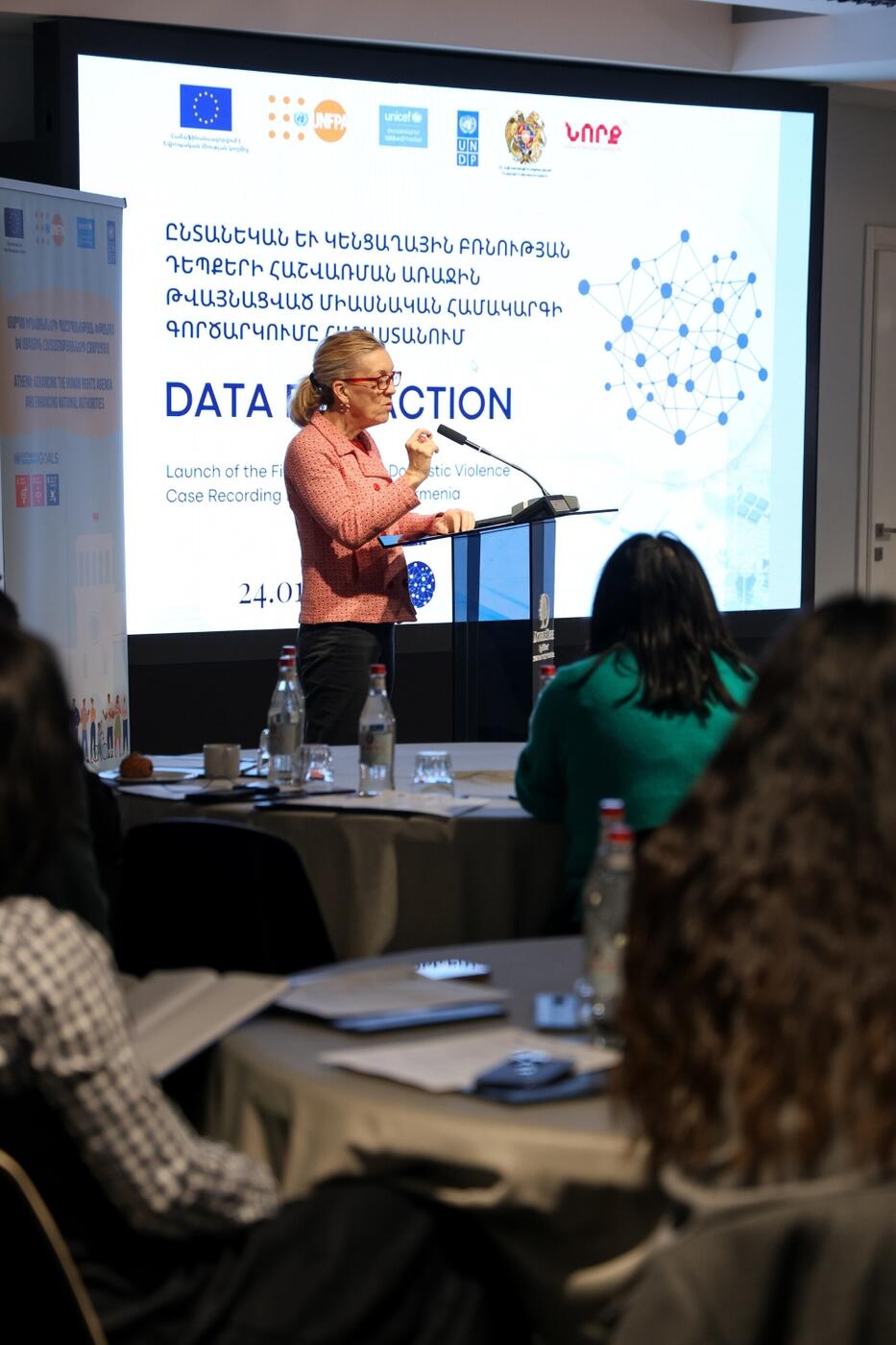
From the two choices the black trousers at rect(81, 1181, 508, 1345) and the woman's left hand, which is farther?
the woman's left hand

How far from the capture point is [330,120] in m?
6.52

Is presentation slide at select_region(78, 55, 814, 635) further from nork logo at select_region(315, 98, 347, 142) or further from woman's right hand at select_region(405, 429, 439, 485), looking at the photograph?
woman's right hand at select_region(405, 429, 439, 485)

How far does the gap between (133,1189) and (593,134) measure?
620cm

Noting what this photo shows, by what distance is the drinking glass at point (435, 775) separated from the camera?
3.78 meters

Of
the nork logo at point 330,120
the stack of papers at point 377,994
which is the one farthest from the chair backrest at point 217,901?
the nork logo at point 330,120

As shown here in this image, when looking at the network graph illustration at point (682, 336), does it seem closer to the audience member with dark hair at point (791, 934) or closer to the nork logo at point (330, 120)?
the nork logo at point (330, 120)

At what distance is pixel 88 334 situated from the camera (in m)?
5.66

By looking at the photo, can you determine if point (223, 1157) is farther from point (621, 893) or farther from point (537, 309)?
point (537, 309)

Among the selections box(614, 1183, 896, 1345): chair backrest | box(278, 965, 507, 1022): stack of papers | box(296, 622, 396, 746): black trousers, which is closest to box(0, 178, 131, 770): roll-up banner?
box(296, 622, 396, 746): black trousers

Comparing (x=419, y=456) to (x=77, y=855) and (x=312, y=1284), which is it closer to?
(x=77, y=855)

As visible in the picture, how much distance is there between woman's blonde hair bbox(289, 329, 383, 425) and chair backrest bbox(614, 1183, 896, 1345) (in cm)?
389

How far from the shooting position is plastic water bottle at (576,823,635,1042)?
2.04 metres

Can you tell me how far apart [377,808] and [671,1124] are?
7.24 feet

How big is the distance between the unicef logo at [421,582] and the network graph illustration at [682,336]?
3.86ft
